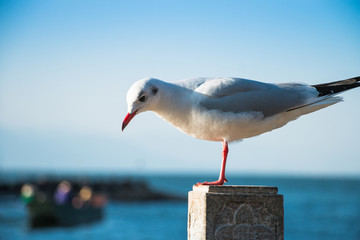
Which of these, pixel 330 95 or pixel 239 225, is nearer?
pixel 239 225

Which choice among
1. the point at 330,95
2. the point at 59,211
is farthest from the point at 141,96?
the point at 59,211

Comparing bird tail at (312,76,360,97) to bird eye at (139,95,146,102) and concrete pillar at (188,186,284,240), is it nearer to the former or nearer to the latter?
concrete pillar at (188,186,284,240)

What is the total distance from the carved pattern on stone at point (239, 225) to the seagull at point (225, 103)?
32cm

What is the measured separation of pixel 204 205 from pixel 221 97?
3.13ft

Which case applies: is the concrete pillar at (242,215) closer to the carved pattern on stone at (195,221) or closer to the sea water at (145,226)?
the carved pattern on stone at (195,221)

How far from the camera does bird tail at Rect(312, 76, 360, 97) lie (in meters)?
4.20

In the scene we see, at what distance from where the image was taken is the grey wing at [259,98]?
162 inches

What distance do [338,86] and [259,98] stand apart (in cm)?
73

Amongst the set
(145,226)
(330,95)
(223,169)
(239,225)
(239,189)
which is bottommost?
(239,225)

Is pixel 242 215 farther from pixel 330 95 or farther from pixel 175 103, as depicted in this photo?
pixel 330 95

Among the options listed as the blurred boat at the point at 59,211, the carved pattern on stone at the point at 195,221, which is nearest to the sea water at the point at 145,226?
the blurred boat at the point at 59,211

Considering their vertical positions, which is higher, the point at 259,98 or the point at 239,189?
the point at 259,98

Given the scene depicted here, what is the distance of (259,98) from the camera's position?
13.7ft

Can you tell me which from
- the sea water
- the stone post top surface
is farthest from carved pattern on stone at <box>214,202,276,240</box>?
the sea water
